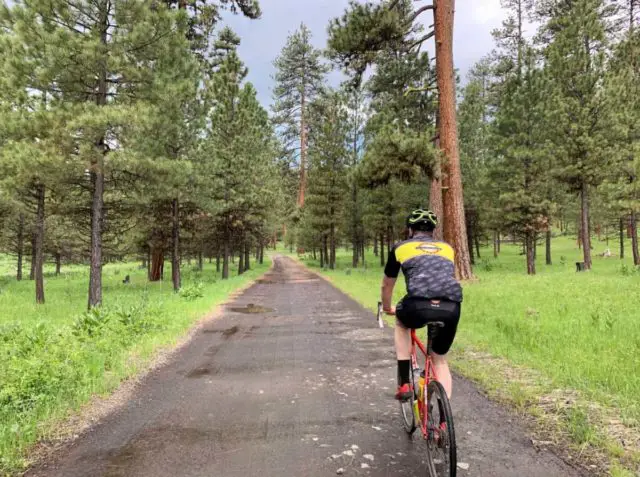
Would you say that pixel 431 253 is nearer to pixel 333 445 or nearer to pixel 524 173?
pixel 333 445

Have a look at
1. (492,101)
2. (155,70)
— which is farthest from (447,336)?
(492,101)

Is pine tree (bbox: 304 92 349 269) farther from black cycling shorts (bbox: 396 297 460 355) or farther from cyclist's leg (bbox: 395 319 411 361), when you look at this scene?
black cycling shorts (bbox: 396 297 460 355)

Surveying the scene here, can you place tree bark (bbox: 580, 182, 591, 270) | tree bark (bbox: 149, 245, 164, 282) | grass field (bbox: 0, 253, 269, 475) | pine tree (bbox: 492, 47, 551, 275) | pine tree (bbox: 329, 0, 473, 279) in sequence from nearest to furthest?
1. grass field (bbox: 0, 253, 269, 475)
2. pine tree (bbox: 329, 0, 473, 279)
3. pine tree (bbox: 492, 47, 551, 275)
4. tree bark (bbox: 580, 182, 591, 270)
5. tree bark (bbox: 149, 245, 164, 282)

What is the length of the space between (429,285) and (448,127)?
1233 cm

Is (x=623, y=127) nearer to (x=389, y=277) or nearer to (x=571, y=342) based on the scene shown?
(x=571, y=342)

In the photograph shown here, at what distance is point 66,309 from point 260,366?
11475 mm

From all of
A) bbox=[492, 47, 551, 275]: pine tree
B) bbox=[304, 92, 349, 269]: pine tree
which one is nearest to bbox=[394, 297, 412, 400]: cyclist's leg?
bbox=[492, 47, 551, 275]: pine tree

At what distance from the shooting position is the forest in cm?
1018

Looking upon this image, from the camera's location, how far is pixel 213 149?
62.7 ft

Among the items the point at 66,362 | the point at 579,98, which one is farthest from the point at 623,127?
the point at 66,362

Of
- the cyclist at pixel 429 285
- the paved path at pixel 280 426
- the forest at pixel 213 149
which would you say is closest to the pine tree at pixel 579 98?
the forest at pixel 213 149

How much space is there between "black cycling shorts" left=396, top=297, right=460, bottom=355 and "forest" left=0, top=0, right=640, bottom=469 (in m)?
2.95

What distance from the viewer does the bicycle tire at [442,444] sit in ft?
9.36

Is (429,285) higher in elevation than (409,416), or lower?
higher
